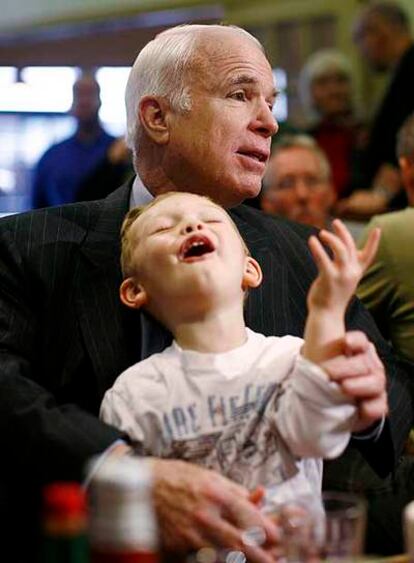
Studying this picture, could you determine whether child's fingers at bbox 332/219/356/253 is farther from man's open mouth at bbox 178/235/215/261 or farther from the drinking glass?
the drinking glass

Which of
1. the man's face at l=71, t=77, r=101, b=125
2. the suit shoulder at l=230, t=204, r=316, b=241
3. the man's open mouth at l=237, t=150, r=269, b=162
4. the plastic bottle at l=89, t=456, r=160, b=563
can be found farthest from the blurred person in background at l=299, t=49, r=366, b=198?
the plastic bottle at l=89, t=456, r=160, b=563

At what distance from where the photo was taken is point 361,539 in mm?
1615

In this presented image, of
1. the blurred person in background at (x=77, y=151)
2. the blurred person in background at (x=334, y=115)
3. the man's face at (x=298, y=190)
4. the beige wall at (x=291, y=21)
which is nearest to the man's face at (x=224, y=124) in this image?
the man's face at (x=298, y=190)

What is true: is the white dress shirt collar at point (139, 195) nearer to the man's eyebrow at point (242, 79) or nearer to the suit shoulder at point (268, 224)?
the suit shoulder at point (268, 224)

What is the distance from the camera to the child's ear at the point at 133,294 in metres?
2.23

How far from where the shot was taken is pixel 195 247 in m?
2.16

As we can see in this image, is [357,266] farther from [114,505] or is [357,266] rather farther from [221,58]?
[221,58]

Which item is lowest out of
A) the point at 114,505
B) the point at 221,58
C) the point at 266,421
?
the point at 266,421

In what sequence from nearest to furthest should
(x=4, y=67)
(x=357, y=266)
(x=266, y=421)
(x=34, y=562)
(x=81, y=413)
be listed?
(x=34, y=562) < (x=357, y=266) < (x=266, y=421) < (x=81, y=413) < (x=4, y=67)

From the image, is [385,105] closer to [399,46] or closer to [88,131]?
[399,46]

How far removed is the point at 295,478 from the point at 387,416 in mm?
379

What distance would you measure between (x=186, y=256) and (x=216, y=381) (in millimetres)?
194

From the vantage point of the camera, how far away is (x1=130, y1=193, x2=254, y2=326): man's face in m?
2.12

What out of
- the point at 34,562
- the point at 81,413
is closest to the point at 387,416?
the point at 81,413
